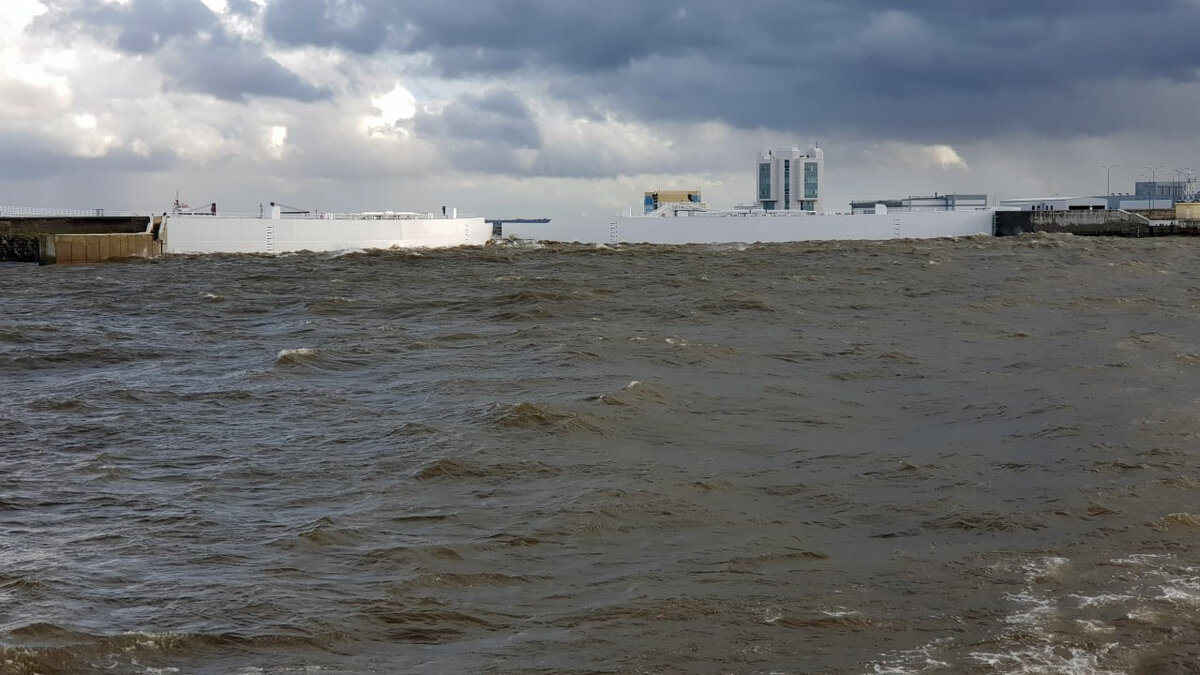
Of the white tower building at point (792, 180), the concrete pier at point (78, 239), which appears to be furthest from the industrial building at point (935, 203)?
the concrete pier at point (78, 239)

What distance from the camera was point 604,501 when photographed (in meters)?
13.2

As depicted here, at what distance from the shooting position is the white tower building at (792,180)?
134m

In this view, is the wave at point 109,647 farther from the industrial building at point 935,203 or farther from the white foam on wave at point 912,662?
the industrial building at point 935,203

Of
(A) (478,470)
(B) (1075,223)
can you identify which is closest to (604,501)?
(A) (478,470)

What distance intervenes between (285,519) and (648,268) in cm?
4899

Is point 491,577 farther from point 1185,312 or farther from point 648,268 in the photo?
point 648,268

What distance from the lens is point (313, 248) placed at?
87125 millimetres

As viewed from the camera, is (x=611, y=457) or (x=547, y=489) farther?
(x=611, y=457)

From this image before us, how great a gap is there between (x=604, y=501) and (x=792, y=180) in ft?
409

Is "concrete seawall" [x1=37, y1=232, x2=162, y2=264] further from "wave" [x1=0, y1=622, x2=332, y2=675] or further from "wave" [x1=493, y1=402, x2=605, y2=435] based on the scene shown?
"wave" [x1=0, y1=622, x2=332, y2=675]

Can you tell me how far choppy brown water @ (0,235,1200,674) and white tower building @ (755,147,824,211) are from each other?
4133 inches

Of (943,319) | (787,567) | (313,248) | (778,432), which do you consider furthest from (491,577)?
(313,248)

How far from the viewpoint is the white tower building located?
134250 mm

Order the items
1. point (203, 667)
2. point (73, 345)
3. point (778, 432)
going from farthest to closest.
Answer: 1. point (73, 345)
2. point (778, 432)
3. point (203, 667)
